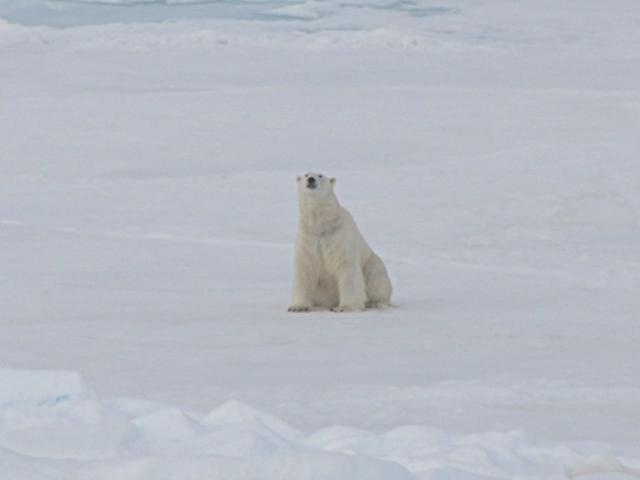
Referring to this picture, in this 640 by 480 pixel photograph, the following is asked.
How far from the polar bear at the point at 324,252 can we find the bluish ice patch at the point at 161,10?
14887 mm

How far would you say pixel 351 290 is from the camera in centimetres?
597

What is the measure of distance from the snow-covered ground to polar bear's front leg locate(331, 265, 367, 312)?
0.16 meters

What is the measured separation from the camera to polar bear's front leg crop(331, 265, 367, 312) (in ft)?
19.5

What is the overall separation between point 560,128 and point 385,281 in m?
7.11

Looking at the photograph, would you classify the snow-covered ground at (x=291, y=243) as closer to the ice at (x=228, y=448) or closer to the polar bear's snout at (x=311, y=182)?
the ice at (x=228, y=448)

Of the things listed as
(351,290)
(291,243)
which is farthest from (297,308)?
(291,243)

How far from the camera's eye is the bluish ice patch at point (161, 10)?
20984 mm

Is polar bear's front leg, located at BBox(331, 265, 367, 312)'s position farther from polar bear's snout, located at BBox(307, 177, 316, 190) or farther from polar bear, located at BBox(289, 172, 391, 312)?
polar bear's snout, located at BBox(307, 177, 316, 190)

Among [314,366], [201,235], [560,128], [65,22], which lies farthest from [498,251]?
[65,22]

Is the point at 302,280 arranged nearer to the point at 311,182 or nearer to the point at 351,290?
the point at 351,290

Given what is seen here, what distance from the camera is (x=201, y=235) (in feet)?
28.6

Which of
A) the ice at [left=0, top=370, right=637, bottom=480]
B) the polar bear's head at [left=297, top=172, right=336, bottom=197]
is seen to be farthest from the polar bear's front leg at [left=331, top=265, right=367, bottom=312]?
the ice at [left=0, top=370, right=637, bottom=480]

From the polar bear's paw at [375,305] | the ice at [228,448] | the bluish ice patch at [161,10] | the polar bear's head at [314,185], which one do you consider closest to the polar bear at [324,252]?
the polar bear's head at [314,185]

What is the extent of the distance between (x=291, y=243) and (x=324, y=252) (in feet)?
8.22
